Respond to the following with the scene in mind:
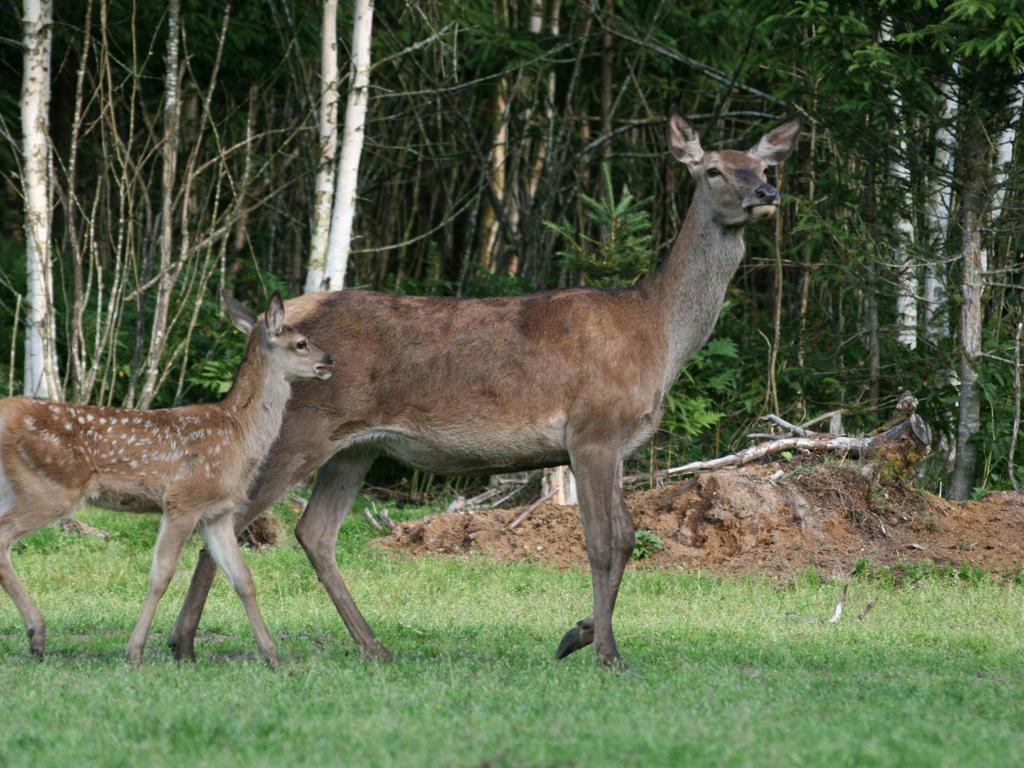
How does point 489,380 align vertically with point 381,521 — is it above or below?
above

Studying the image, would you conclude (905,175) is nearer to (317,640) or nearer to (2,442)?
(317,640)

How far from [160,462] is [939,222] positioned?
923 cm

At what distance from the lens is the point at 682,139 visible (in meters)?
9.16

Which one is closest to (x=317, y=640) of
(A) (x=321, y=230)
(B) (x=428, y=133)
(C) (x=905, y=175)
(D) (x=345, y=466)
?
(D) (x=345, y=466)

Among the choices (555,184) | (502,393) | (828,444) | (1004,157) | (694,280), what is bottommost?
(828,444)

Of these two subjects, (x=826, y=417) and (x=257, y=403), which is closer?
(x=257, y=403)

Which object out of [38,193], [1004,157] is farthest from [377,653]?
[1004,157]

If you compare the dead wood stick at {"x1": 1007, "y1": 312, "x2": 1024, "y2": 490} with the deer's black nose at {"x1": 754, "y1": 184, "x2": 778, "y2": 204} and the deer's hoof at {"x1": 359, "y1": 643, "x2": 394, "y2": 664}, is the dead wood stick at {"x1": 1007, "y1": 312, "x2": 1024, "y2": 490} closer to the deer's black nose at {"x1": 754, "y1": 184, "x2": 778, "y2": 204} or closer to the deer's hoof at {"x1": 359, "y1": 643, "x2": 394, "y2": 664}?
the deer's black nose at {"x1": 754, "y1": 184, "x2": 778, "y2": 204}

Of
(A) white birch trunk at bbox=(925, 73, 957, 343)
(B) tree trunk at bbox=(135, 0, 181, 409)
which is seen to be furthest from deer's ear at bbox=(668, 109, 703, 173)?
(B) tree trunk at bbox=(135, 0, 181, 409)

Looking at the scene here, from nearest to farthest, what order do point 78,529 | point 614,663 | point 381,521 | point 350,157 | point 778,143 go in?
1. point 614,663
2. point 778,143
3. point 78,529
4. point 381,521
5. point 350,157

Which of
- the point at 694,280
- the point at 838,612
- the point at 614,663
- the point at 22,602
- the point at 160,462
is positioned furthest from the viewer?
the point at 838,612

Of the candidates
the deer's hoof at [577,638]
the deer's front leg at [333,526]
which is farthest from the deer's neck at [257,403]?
the deer's hoof at [577,638]

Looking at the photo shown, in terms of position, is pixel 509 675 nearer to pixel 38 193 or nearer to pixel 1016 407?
pixel 1016 407

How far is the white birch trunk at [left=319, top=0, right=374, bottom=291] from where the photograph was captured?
13734 mm
